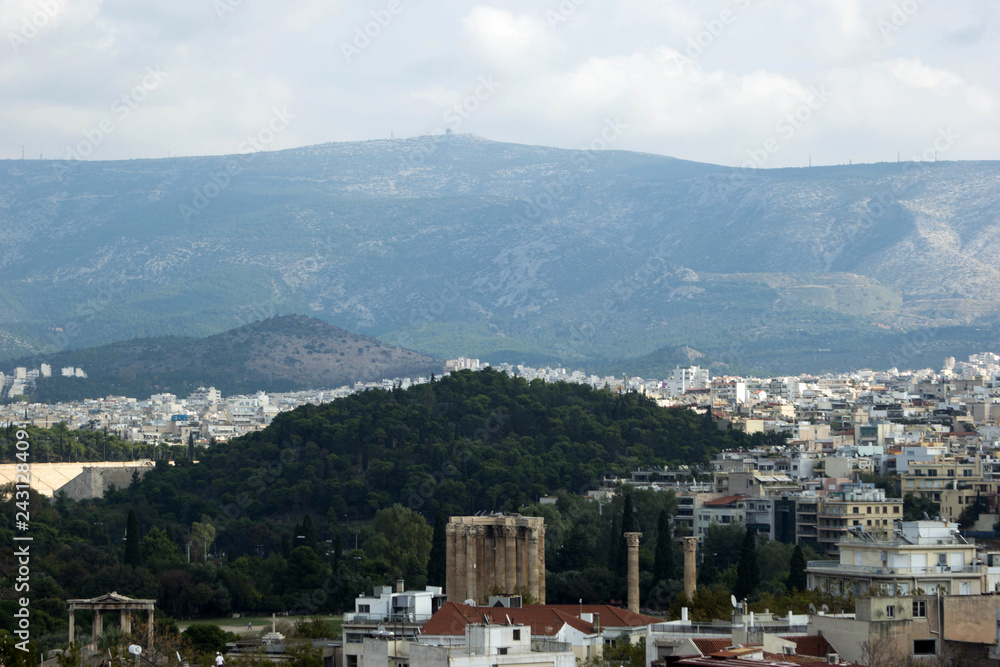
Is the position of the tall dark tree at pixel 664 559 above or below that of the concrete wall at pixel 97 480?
below

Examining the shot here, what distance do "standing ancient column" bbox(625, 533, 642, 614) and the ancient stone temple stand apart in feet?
13.3

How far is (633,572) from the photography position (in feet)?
240

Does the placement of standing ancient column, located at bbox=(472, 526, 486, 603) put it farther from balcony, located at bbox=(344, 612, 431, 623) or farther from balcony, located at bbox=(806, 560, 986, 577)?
balcony, located at bbox=(806, 560, 986, 577)

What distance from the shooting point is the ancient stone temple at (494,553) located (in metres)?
75.9

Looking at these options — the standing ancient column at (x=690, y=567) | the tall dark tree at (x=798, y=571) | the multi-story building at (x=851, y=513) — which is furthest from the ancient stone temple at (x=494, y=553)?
the multi-story building at (x=851, y=513)

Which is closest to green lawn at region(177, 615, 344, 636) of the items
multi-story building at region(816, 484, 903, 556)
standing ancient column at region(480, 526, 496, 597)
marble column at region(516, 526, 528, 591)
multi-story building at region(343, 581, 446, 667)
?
standing ancient column at region(480, 526, 496, 597)

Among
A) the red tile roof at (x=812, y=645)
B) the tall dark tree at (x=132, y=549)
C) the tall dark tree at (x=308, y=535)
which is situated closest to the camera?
the red tile roof at (x=812, y=645)

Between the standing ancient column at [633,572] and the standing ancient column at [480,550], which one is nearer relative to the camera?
the standing ancient column at [633,572]

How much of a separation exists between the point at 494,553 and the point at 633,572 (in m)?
6.65

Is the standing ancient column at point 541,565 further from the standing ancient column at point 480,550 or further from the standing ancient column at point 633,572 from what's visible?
the standing ancient column at point 633,572

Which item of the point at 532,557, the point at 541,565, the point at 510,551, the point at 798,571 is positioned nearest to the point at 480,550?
the point at 510,551

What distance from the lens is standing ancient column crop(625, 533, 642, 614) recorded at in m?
71.9

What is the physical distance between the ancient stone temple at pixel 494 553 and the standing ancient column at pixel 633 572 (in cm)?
404

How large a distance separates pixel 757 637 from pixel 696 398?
157 metres
